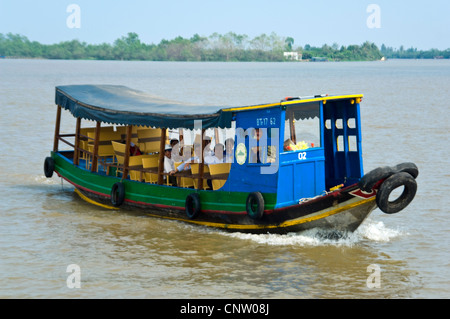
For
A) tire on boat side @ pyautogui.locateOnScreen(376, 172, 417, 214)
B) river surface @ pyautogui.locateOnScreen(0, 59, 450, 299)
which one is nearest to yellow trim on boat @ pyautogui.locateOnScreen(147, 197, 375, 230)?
river surface @ pyautogui.locateOnScreen(0, 59, 450, 299)

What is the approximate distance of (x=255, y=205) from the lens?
40.3 ft

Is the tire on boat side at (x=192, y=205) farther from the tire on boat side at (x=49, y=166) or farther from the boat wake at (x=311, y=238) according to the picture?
the tire on boat side at (x=49, y=166)

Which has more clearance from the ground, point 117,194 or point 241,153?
point 241,153

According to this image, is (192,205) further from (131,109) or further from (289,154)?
(131,109)

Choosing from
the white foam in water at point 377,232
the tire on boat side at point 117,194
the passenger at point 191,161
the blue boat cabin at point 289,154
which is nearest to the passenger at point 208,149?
the passenger at point 191,161

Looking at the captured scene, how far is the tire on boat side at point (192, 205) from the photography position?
43.6ft

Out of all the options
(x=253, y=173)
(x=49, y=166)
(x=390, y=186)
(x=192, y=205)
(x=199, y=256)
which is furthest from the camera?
(x=49, y=166)

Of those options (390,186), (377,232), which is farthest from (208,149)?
(390,186)

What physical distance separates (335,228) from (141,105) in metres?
5.20

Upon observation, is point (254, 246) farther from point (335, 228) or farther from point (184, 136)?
point (184, 136)

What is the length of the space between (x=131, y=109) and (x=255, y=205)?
12.7ft

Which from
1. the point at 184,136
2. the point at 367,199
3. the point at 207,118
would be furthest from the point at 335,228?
the point at 184,136

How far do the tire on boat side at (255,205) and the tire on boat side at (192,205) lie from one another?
49.1 inches

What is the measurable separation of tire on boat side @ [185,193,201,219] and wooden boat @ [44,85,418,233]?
19 millimetres
